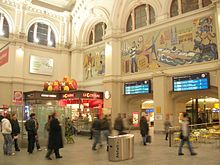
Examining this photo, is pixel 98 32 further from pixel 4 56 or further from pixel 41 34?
pixel 4 56

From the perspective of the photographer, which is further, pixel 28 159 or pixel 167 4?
pixel 167 4

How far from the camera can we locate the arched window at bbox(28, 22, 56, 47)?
26797mm

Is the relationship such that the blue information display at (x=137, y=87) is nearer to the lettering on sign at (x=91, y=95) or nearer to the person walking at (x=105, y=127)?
the lettering on sign at (x=91, y=95)

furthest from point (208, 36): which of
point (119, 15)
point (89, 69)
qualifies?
point (89, 69)

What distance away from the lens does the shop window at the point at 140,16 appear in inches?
909

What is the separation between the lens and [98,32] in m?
27.5

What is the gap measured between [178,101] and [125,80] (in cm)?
493

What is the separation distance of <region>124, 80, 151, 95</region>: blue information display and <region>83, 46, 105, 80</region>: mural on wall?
3755mm

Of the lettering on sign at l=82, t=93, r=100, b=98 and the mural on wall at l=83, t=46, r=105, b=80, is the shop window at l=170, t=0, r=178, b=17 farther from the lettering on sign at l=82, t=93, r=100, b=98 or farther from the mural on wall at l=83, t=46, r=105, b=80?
the lettering on sign at l=82, t=93, r=100, b=98

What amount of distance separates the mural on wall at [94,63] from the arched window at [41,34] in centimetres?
407

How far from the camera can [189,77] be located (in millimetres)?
18391

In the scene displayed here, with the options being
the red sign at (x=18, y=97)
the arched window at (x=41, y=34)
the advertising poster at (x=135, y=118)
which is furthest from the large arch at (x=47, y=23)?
the advertising poster at (x=135, y=118)

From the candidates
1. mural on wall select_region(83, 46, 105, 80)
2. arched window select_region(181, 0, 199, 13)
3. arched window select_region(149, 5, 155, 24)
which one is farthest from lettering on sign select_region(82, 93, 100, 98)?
arched window select_region(181, 0, 199, 13)

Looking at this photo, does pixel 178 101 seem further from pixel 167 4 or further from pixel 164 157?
pixel 164 157
